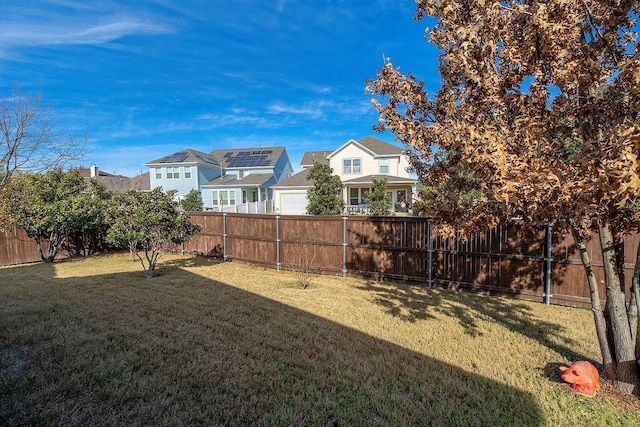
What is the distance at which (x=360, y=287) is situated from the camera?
819cm

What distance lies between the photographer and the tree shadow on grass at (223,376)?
300 cm

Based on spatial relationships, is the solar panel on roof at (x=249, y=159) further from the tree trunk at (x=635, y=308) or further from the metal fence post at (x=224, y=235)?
the tree trunk at (x=635, y=308)

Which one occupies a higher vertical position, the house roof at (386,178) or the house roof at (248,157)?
the house roof at (248,157)

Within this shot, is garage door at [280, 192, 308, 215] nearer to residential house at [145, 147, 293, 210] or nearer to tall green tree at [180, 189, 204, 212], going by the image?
residential house at [145, 147, 293, 210]

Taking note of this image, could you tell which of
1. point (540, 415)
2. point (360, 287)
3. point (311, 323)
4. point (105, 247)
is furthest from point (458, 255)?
point (105, 247)

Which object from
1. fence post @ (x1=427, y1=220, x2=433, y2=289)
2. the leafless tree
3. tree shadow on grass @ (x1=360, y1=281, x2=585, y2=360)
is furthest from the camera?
fence post @ (x1=427, y1=220, x2=433, y2=289)

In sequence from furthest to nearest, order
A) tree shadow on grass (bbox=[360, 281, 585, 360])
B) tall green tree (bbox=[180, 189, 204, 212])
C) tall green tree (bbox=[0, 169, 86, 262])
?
1. tall green tree (bbox=[180, 189, 204, 212])
2. tall green tree (bbox=[0, 169, 86, 262])
3. tree shadow on grass (bbox=[360, 281, 585, 360])

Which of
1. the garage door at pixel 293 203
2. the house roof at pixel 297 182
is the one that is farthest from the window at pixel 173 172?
the garage door at pixel 293 203

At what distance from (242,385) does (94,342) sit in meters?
2.62

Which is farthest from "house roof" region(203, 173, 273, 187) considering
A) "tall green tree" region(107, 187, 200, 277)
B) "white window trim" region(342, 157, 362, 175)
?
"tall green tree" region(107, 187, 200, 277)

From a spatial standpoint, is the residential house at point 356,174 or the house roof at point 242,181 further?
the house roof at point 242,181

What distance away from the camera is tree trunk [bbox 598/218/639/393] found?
3449mm

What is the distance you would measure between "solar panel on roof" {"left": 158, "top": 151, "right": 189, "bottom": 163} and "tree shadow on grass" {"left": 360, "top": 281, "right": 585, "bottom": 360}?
90.4 feet

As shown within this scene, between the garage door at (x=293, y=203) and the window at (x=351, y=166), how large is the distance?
4.23 metres
